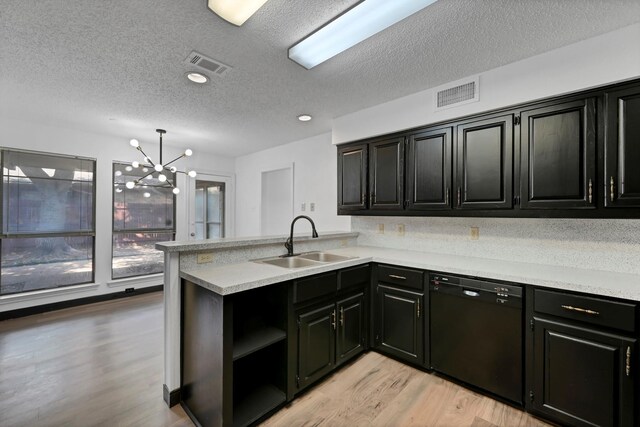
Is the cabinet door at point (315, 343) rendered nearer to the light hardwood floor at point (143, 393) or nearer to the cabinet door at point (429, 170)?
the light hardwood floor at point (143, 393)

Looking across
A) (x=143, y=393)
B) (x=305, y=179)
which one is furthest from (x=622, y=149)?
(x=143, y=393)

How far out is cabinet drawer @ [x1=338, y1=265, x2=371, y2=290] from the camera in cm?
232

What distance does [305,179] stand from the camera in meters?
4.42

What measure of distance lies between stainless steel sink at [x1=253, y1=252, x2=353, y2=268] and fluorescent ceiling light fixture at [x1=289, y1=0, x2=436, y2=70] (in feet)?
5.41

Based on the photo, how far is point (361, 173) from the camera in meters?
3.15

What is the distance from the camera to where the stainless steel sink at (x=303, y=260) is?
2.38 m

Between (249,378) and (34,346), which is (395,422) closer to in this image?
(249,378)

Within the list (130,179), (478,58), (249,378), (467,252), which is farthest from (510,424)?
(130,179)

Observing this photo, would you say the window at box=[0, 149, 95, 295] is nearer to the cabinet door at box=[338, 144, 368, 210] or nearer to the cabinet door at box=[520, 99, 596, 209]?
the cabinet door at box=[338, 144, 368, 210]

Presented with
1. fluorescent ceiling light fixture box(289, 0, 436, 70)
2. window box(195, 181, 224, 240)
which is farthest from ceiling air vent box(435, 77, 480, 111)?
window box(195, 181, 224, 240)

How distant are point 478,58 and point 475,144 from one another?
67 cm

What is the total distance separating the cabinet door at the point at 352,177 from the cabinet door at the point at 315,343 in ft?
4.50

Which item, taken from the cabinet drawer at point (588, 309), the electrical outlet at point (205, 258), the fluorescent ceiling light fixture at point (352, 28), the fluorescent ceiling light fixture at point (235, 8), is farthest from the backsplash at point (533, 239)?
the fluorescent ceiling light fixture at point (235, 8)

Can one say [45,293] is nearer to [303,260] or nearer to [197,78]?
[197,78]
